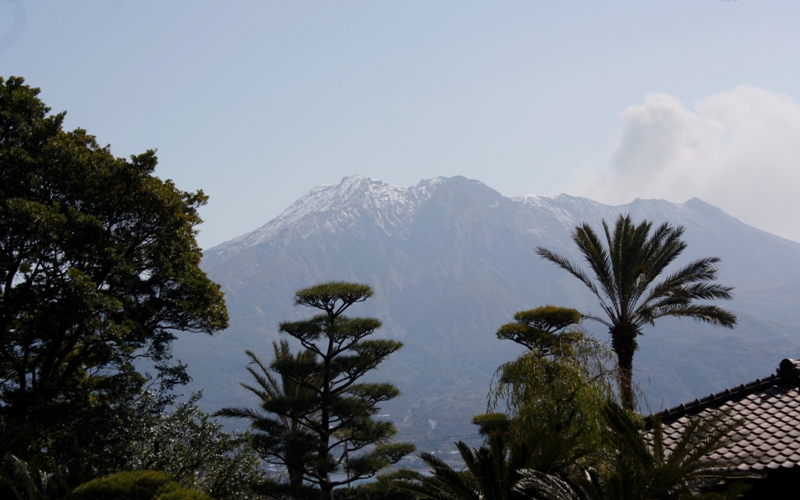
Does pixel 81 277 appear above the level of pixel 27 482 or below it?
above

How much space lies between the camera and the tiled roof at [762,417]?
12.9m

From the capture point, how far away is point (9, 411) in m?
16.6

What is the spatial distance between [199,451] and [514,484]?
7.55 m

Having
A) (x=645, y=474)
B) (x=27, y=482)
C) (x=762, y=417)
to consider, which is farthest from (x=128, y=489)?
(x=762, y=417)

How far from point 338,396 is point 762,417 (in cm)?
1426

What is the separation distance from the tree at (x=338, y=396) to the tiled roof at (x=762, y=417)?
448 inches

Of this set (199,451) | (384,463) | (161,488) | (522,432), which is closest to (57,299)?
(199,451)

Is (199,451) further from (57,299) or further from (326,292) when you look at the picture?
(326,292)

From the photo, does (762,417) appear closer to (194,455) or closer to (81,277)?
(194,455)

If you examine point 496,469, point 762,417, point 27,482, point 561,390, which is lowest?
point 496,469

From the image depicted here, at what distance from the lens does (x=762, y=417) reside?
1447 centimetres

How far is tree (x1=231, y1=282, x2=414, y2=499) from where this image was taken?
24609 mm

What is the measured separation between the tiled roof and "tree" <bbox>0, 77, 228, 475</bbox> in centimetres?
1166

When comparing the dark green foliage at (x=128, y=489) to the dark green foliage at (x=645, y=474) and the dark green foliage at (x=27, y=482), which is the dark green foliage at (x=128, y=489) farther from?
the dark green foliage at (x=645, y=474)
